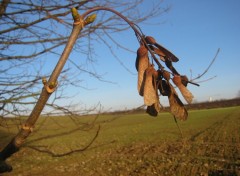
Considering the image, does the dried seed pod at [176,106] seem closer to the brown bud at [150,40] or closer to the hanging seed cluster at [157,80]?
the hanging seed cluster at [157,80]

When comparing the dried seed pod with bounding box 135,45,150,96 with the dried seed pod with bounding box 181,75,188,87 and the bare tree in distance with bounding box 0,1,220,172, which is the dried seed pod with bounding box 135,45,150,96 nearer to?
the bare tree in distance with bounding box 0,1,220,172

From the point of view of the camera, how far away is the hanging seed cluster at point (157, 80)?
0.88 meters

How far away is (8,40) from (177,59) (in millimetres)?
5125

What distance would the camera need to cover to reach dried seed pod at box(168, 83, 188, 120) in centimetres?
91

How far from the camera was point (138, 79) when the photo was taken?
901mm

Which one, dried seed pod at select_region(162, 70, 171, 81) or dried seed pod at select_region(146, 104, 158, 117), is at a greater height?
dried seed pod at select_region(162, 70, 171, 81)

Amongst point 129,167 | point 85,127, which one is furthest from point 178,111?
point 129,167

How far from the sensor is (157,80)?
0.92 metres

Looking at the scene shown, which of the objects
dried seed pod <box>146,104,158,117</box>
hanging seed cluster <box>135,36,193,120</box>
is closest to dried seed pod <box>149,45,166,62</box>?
hanging seed cluster <box>135,36,193,120</box>

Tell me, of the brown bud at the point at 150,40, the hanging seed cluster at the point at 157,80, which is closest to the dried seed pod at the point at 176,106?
the hanging seed cluster at the point at 157,80

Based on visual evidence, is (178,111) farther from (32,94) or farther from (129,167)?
(129,167)

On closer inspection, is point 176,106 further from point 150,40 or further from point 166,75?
point 150,40

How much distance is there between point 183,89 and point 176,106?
6cm

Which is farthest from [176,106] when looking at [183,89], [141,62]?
[141,62]
